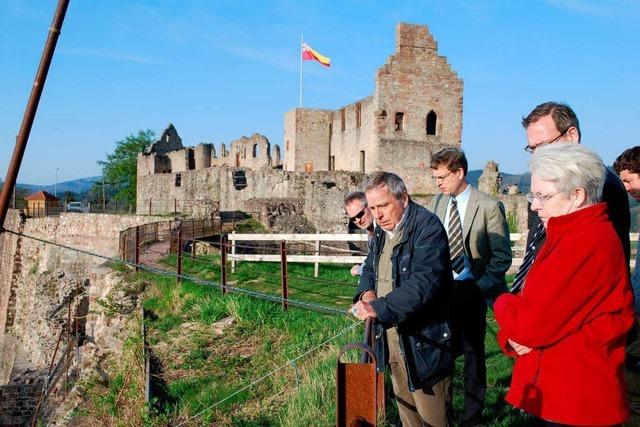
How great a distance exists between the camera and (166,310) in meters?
10.2

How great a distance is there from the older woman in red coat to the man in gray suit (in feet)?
5.96

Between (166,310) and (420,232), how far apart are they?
289 inches

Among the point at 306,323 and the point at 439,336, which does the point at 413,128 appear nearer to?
the point at 306,323

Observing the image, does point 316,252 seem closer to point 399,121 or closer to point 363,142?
point 399,121

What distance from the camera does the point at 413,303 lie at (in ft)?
11.3

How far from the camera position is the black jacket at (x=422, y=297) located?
138 inches

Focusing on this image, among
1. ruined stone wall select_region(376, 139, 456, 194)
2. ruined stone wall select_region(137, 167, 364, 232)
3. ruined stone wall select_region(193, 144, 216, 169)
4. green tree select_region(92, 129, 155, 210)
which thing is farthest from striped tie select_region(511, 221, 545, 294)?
green tree select_region(92, 129, 155, 210)

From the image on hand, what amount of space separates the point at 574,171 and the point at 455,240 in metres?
1.97

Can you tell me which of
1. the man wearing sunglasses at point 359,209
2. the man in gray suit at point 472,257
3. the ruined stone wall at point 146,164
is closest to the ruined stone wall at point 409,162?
the ruined stone wall at point 146,164

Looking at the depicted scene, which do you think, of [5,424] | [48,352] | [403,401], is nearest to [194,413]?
[403,401]

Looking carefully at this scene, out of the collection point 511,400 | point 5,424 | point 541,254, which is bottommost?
point 5,424

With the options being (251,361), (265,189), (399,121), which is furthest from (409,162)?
(251,361)

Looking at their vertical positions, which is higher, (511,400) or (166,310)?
(511,400)

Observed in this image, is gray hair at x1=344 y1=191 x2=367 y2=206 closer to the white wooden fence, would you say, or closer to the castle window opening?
the white wooden fence
